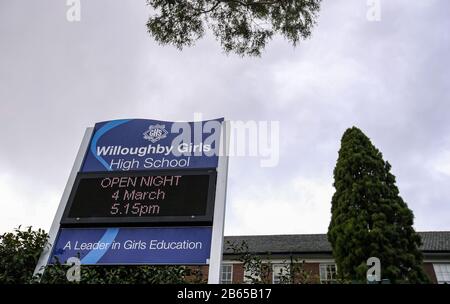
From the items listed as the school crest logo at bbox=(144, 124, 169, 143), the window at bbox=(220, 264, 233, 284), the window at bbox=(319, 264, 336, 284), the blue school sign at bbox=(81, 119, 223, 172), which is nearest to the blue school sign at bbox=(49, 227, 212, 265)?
the blue school sign at bbox=(81, 119, 223, 172)

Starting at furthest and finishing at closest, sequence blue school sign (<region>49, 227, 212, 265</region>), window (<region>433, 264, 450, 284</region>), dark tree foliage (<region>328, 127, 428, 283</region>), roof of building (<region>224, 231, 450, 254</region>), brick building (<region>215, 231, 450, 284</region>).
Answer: roof of building (<region>224, 231, 450, 254</region>) < brick building (<region>215, 231, 450, 284</region>) < window (<region>433, 264, 450, 284</region>) < dark tree foliage (<region>328, 127, 428, 283</region>) < blue school sign (<region>49, 227, 212, 265</region>)

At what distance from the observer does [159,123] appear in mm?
6066

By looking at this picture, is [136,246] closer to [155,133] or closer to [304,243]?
[155,133]

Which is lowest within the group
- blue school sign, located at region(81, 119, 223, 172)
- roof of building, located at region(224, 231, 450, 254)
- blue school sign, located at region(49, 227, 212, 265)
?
blue school sign, located at region(49, 227, 212, 265)

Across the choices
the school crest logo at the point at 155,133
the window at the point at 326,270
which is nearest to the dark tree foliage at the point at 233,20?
the school crest logo at the point at 155,133

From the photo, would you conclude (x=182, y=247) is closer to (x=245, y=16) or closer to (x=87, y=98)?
(x=245, y=16)

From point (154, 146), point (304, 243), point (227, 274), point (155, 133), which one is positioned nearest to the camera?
point (154, 146)

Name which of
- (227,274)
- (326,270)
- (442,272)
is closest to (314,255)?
(326,270)

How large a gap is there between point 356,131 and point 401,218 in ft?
15.9

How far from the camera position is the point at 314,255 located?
23.4 metres

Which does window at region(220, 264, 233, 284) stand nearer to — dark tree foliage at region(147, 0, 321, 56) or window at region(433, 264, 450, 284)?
window at region(433, 264, 450, 284)

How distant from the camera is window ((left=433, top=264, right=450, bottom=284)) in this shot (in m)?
21.5

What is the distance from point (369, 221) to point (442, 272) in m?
10.1

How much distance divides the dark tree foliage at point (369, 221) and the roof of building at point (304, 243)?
7640 millimetres
